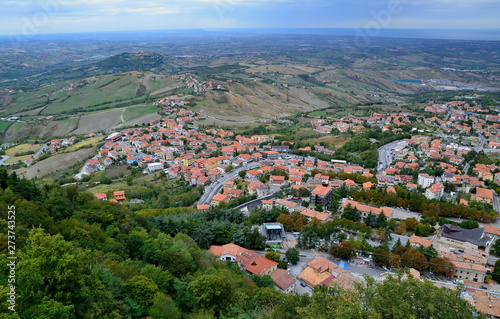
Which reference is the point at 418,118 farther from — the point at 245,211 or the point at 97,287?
the point at 97,287

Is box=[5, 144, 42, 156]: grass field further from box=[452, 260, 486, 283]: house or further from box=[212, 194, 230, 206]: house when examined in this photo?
box=[452, 260, 486, 283]: house

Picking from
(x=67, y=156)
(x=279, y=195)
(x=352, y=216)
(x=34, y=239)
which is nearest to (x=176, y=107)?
(x=67, y=156)

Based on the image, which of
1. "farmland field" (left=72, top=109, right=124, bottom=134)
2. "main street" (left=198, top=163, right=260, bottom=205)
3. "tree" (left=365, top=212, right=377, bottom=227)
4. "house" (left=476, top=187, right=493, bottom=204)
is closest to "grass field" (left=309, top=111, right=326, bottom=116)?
"main street" (left=198, top=163, right=260, bottom=205)

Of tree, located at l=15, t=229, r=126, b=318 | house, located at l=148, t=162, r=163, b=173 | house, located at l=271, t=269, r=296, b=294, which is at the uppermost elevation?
tree, located at l=15, t=229, r=126, b=318

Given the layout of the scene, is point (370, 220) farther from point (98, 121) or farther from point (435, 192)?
point (98, 121)

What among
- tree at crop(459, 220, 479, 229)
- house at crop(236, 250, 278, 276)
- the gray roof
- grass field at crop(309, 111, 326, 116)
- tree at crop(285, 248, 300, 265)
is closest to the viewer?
house at crop(236, 250, 278, 276)

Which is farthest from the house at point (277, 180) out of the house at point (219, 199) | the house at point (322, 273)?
the house at point (322, 273)

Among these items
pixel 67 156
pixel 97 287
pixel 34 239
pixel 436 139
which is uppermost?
pixel 34 239

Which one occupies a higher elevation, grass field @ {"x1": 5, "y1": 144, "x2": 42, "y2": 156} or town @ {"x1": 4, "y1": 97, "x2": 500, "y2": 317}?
town @ {"x1": 4, "y1": 97, "x2": 500, "y2": 317}
